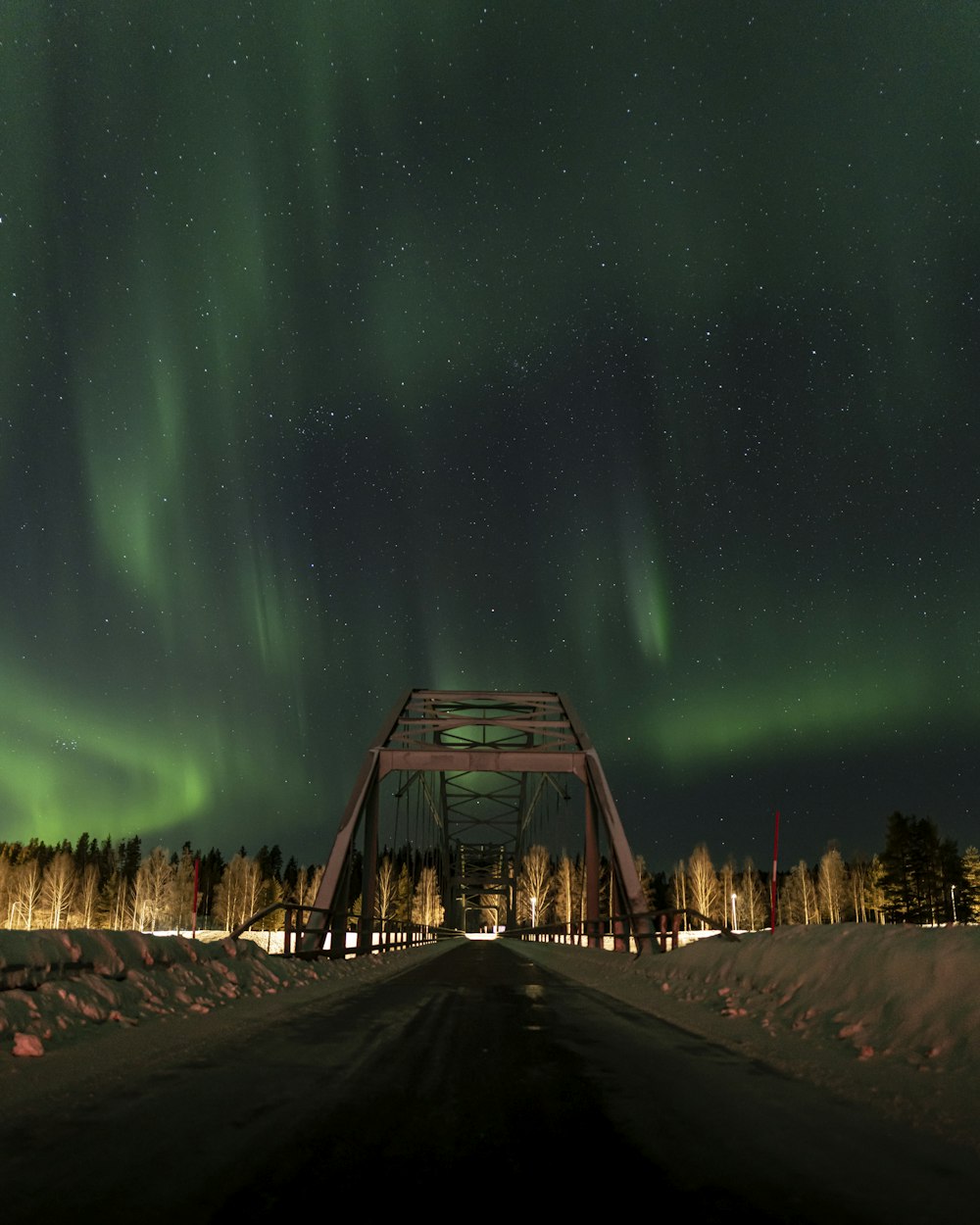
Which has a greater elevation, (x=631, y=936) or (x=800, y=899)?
(x=631, y=936)

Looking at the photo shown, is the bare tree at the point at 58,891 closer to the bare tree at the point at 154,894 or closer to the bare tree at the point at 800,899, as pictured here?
the bare tree at the point at 154,894

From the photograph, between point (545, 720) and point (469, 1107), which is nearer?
point (469, 1107)

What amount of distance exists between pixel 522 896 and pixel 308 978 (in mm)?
82544

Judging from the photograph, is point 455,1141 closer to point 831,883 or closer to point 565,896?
point 565,896

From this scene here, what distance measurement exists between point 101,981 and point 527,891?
91.8 m

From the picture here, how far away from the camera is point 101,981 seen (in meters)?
6.64

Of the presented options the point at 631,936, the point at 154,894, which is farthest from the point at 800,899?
the point at 631,936

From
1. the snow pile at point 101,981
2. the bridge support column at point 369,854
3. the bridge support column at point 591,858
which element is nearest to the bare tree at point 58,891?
the bridge support column at point 369,854

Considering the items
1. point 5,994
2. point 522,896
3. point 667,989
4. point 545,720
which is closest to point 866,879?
point 522,896

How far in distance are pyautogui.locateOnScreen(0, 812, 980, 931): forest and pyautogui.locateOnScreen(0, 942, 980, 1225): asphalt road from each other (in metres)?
75.1

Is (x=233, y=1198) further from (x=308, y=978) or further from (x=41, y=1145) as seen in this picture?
(x=308, y=978)

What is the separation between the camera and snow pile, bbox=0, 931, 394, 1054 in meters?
5.55

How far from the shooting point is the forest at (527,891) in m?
77.4

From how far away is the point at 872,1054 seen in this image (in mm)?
5473
